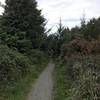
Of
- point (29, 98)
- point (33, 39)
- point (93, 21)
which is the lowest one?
point (29, 98)

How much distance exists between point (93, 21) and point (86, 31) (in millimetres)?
2002

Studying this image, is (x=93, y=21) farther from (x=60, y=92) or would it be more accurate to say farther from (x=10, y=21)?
(x=60, y=92)

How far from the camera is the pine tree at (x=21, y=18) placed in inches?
1216

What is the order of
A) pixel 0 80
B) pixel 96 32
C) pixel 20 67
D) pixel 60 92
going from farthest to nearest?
pixel 96 32
pixel 20 67
pixel 0 80
pixel 60 92

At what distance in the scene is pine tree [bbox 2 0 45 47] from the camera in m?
30.9

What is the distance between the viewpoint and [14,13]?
3138 cm

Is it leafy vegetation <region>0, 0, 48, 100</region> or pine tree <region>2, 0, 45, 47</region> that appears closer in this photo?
leafy vegetation <region>0, 0, 48, 100</region>

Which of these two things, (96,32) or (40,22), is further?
(40,22)

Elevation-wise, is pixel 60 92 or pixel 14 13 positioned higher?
pixel 14 13

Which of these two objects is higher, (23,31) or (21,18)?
(21,18)

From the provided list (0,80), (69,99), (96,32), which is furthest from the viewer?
(96,32)

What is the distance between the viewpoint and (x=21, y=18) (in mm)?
31359

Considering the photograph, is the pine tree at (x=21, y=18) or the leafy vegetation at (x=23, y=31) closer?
the leafy vegetation at (x=23, y=31)

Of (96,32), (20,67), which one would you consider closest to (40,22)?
(96,32)
